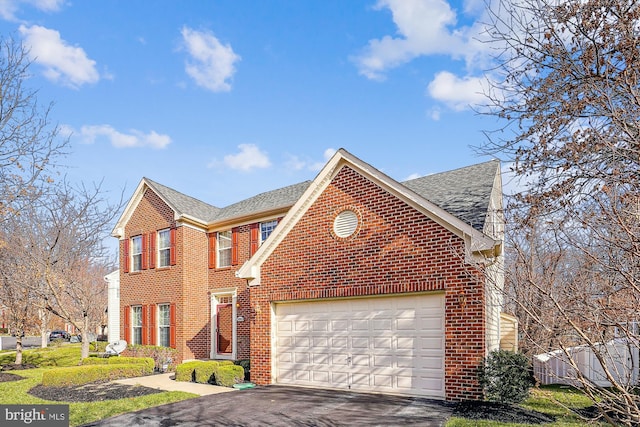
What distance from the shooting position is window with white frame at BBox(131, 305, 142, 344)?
1914cm

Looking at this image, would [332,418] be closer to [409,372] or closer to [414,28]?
[409,372]

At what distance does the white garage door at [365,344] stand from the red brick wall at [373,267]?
0.33 metres

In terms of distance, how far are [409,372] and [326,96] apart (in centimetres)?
876

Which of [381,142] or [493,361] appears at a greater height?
[381,142]

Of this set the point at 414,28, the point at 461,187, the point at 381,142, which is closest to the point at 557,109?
the point at 414,28

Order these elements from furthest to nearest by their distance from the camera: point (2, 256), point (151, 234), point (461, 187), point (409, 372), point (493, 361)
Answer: point (151, 234) < point (2, 256) < point (461, 187) < point (409, 372) < point (493, 361)

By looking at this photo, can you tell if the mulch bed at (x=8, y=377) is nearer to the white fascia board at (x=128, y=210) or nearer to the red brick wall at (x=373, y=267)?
the white fascia board at (x=128, y=210)

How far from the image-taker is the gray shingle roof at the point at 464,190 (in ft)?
34.4

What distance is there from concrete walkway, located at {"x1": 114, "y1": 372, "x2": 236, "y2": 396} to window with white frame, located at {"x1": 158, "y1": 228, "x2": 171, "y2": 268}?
16.6ft

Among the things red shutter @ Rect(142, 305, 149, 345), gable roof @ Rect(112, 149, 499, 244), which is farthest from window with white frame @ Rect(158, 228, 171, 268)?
red shutter @ Rect(142, 305, 149, 345)

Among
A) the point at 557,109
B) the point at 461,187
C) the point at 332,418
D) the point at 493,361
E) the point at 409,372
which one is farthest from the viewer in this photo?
the point at 461,187

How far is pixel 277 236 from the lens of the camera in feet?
41.5

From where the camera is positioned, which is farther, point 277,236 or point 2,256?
point 2,256

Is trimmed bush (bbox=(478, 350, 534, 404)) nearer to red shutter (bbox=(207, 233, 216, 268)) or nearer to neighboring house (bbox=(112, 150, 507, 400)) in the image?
neighboring house (bbox=(112, 150, 507, 400))
